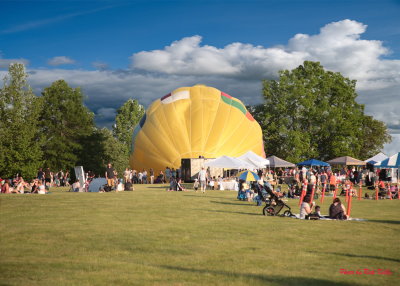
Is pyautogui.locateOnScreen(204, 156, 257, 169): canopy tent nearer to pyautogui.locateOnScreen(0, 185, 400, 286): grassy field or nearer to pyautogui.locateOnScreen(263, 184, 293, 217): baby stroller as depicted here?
pyautogui.locateOnScreen(263, 184, 293, 217): baby stroller

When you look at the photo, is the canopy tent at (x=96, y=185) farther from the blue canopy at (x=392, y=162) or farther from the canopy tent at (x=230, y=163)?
the blue canopy at (x=392, y=162)

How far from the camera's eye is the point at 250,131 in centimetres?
3909

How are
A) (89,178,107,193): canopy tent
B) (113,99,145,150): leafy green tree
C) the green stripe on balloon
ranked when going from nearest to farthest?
1. (89,178,107,193): canopy tent
2. the green stripe on balloon
3. (113,99,145,150): leafy green tree

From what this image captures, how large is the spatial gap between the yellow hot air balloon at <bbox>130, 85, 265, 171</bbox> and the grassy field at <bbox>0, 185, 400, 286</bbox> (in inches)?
871

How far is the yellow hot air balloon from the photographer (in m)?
36.1

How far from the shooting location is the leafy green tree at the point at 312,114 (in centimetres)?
5081

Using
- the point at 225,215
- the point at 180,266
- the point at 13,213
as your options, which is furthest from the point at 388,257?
the point at 13,213

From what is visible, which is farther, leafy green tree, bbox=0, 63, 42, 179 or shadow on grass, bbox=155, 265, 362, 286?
leafy green tree, bbox=0, 63, 42, 179

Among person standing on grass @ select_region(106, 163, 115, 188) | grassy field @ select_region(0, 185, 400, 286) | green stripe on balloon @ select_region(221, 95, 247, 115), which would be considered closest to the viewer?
grassy field @ select_region(0, 185, 400, 286)

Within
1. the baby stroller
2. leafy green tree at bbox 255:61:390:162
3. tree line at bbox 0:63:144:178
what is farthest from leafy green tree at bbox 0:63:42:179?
the baby stroller

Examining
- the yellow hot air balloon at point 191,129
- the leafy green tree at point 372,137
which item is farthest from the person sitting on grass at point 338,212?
the leafy green tree at point 372,137

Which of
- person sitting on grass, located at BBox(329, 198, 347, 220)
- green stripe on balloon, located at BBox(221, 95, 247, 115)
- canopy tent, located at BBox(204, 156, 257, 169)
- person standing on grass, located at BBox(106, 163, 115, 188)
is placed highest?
green stripe on balloon, located at BBox(221, 95, 247, 115)

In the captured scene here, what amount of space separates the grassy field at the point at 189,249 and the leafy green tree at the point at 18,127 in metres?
27.7

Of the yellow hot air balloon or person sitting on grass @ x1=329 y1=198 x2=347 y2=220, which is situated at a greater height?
the yellow hot air balloon
